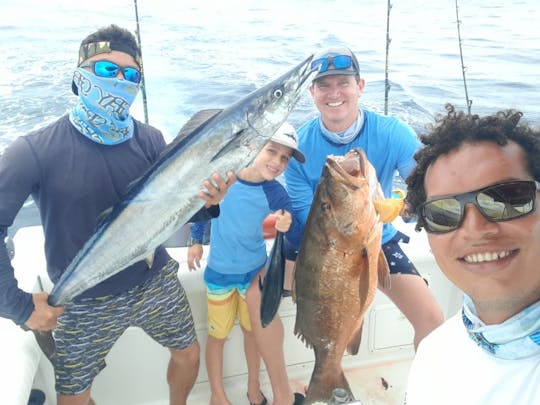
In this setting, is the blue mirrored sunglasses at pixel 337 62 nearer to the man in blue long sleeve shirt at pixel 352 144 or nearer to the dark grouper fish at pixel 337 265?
the man in blue long sleeve shirt at pixel 352 144

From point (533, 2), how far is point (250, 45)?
810 inches

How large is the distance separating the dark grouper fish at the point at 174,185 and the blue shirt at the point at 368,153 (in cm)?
105

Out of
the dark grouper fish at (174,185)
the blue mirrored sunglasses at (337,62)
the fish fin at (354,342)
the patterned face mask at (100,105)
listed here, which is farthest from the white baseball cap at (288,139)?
the fish fin at (354,342)

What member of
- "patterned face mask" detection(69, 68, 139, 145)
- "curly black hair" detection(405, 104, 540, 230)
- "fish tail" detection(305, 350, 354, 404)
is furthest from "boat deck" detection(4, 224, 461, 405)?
"curly black hair" detection(405, 104, 540, 230)

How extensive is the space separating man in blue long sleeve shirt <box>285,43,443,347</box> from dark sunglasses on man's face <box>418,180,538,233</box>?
4.40ft

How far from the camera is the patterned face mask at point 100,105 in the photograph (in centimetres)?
206

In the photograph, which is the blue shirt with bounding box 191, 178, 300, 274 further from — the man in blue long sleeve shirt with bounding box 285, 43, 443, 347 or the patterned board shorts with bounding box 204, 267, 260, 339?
the man in blue long sleeve shirt with bounding box 285, 43, 443, 347

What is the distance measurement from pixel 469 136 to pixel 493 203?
260mm

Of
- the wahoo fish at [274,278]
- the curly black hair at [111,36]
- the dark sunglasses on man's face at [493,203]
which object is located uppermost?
the curly black hair at [111,36]

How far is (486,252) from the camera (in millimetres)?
1242

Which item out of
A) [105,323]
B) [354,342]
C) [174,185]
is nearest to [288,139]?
[174,185]

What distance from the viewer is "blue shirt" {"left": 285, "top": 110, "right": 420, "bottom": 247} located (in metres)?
2.76

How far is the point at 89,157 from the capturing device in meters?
2.07

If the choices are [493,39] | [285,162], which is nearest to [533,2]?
[493,39]
